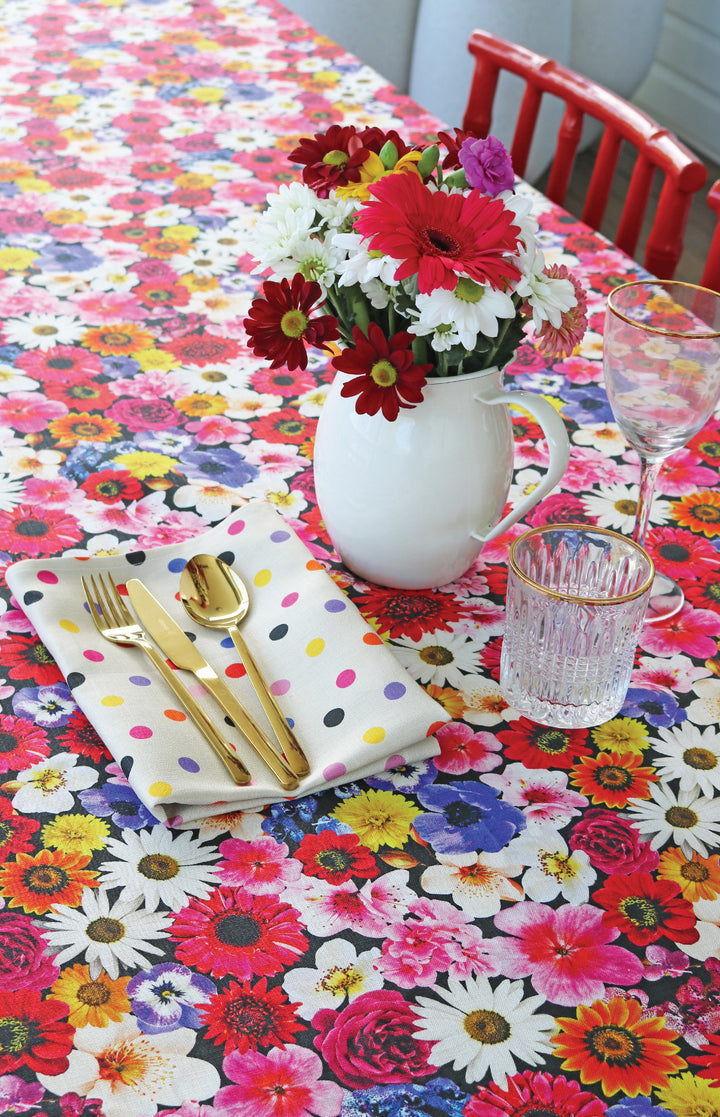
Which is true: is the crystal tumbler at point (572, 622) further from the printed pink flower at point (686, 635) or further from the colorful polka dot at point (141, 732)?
the colorful polka dot at point (141, 732)

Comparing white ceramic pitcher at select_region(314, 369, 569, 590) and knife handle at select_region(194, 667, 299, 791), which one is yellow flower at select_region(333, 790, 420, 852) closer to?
knife handle at select_region(194, 667, 299, 791)

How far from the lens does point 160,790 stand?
2.04 feet


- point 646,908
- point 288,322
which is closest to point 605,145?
point 288,322

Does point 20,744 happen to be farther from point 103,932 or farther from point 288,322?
point 288,322

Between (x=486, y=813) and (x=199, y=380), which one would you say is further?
(x=199, y=380)

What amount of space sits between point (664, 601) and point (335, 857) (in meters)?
0.36

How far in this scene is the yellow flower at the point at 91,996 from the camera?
0.54 meters

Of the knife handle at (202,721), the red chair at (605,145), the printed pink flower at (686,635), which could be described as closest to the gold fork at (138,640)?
the knife handle at (202,721)

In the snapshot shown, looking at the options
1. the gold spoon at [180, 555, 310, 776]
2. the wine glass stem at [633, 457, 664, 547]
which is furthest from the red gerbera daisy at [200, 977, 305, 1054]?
the wine glass stem at [633, 457, 664, 547]

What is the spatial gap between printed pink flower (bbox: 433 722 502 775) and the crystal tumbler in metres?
0.04

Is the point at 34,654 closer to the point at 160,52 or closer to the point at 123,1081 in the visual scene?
the point at 123,1081

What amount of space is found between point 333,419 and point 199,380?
0.36 m

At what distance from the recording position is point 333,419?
2.55ft

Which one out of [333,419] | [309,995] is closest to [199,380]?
[333,419]
